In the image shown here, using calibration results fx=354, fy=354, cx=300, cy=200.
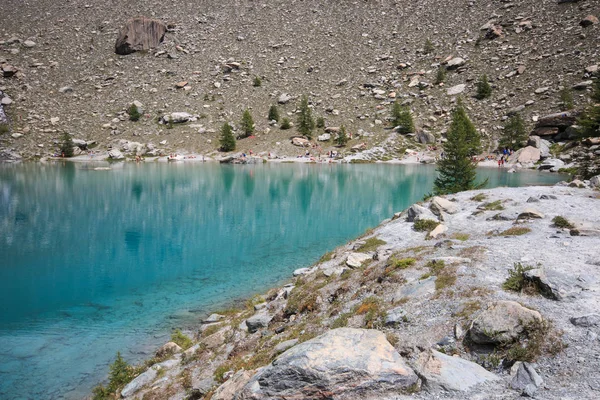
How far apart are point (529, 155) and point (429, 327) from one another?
205 ft

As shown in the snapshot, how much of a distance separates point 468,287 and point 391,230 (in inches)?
365

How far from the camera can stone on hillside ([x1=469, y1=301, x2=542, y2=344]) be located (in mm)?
6059

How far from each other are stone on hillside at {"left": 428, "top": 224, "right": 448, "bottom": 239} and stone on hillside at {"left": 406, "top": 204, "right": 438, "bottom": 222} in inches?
58.6

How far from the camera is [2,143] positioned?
3051 inches

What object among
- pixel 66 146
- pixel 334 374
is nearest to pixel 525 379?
pixel 334 374

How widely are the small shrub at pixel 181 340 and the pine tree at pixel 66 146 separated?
80.2m

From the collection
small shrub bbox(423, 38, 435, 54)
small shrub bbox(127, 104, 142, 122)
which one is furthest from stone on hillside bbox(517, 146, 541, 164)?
small shrub bbox(127, 104, 142, 122)

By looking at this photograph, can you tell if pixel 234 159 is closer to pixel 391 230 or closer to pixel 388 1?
pixel 391 230

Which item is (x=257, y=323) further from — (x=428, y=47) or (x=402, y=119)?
(x=428, y=47)

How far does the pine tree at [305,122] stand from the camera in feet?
260

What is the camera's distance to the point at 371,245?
52.6ft

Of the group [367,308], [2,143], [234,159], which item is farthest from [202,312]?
[2,143]

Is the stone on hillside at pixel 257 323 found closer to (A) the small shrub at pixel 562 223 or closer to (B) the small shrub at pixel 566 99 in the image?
(A) the small shrub at pixel 562 223

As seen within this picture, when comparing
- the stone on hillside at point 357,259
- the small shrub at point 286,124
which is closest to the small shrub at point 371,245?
the stone on hillside at point 357,259
